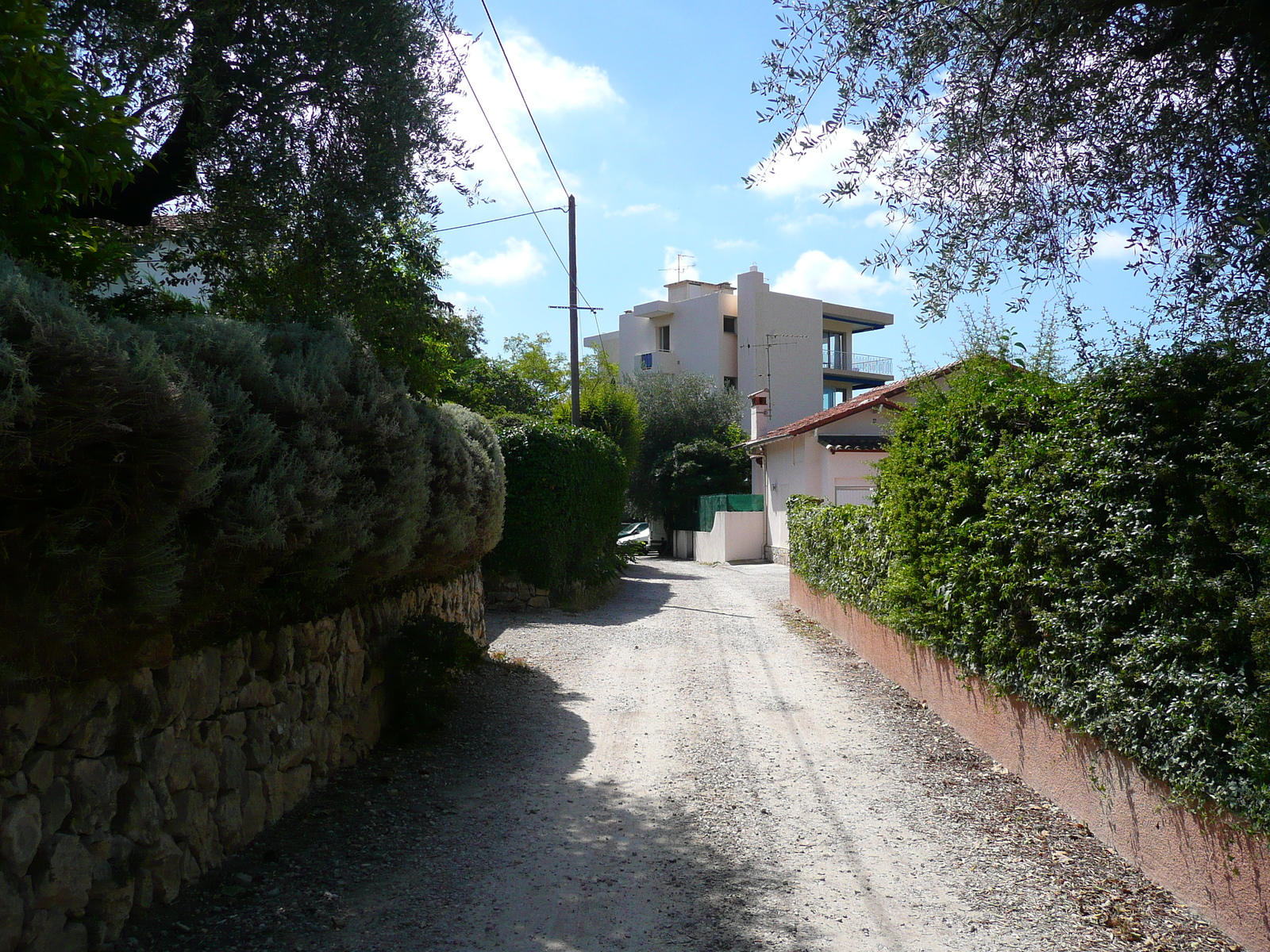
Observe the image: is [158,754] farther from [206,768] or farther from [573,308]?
[573,308]

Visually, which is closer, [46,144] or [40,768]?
[40,768]

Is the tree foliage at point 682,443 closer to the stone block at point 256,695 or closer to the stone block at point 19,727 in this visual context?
the stone block at point 256,695

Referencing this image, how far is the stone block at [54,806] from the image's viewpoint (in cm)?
328

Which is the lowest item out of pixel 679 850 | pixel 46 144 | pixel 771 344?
pixel 679 850

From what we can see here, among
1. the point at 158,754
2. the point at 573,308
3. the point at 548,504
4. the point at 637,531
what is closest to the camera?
the point at 158,754

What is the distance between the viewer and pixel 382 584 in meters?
7.02

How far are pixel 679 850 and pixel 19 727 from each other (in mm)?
3391

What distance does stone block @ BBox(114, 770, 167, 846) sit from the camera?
3.73 meters

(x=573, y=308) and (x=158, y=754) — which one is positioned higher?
(x=573, y=308)

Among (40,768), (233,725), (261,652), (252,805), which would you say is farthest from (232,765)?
(40,768)

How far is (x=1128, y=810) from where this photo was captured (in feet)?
15.3

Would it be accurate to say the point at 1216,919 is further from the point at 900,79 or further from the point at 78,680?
the point at 900,79

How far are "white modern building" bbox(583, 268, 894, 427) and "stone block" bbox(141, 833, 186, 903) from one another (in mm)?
38031

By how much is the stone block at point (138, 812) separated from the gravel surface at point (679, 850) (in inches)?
15.2
